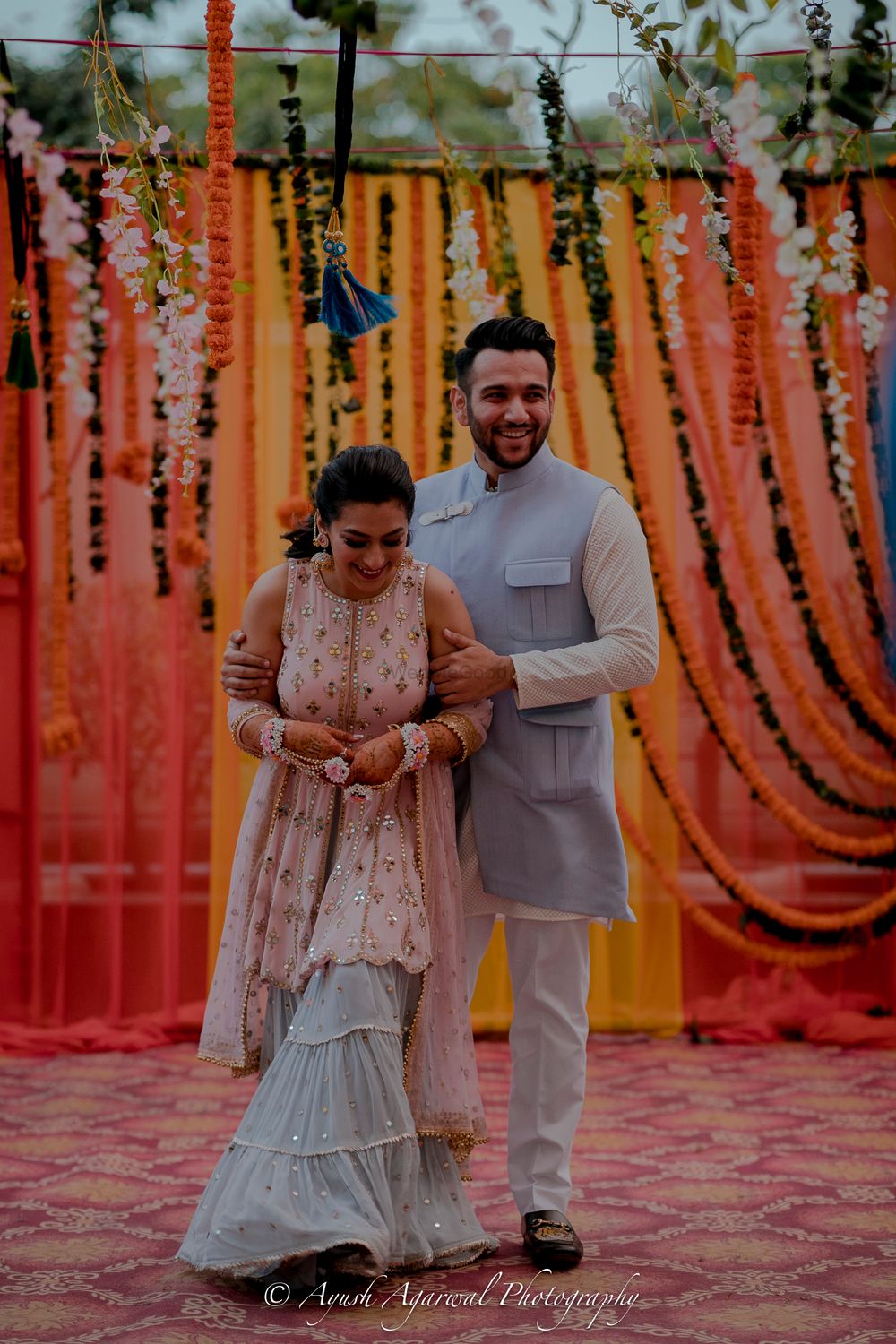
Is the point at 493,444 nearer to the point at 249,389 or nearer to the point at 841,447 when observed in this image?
the point at 249,389

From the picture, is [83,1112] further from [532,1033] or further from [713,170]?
[713,170]

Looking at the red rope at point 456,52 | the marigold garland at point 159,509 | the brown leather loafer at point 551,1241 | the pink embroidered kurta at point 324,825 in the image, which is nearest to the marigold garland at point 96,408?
the marigold garland at point 159,509

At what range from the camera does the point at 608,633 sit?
8.32 ft

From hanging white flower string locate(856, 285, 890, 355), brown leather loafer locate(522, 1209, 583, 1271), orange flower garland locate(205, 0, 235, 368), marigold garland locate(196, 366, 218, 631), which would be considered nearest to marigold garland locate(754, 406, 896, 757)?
hanging white flower string locate(856, 285, 890, 355)

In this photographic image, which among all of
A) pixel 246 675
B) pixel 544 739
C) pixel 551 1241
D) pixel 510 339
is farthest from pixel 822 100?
pixel 551 1241

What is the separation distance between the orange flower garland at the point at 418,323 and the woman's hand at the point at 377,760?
6.38 ft

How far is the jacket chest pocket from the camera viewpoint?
258 centimetres

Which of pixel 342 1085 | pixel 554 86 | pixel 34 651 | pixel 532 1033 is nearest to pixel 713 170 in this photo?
pixel 554 86

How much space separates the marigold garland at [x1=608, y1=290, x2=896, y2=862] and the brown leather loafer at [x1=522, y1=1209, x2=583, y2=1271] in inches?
76.5

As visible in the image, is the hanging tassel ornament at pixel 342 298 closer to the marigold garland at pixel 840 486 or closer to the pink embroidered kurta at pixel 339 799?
the pink embroidered kurta at pixel 339 799

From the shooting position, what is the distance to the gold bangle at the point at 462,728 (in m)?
2.44

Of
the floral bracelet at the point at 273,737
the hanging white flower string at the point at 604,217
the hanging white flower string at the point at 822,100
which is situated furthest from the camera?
the hanging white flower string at the point at 604,217

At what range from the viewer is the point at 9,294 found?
13.4 feet

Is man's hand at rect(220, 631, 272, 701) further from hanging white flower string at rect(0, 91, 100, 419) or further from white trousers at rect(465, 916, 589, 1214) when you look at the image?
hanging white flower string at rect(0, 91, 100, 419)
